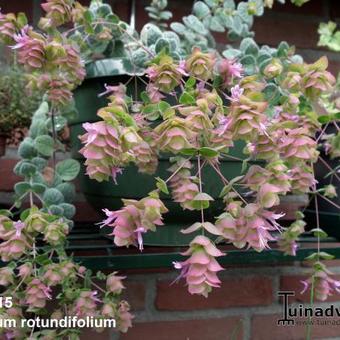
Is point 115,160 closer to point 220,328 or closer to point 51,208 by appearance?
point 51,208

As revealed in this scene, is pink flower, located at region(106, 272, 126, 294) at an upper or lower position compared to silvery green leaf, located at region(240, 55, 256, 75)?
lower

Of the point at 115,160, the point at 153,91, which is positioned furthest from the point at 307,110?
the point at 115,160

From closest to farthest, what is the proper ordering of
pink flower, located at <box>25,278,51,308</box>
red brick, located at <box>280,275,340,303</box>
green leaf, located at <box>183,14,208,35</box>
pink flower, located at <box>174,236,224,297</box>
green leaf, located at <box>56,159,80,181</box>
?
1. pink flower, located at <box>174,236,224,297</box>
2. pink flower, located at <box>25,278,51,308</box>
3. green leaf, located at <box>56,159,80,181</box>
4. green leaf, located at <box>183,14,208,35</box>
5. red brick, located at <box>280,275,340,303</box>

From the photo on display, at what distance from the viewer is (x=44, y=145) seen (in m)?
0.66

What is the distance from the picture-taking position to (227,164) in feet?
2.24

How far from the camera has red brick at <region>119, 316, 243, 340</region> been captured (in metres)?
0.91

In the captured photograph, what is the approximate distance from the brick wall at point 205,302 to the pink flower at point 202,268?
0.49 m

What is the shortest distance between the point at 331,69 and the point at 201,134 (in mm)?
789

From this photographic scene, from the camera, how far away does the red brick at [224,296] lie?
3.07ft

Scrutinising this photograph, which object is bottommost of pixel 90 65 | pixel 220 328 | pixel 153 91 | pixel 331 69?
pixel 220 328

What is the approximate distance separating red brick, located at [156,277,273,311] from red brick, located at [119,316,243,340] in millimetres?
28

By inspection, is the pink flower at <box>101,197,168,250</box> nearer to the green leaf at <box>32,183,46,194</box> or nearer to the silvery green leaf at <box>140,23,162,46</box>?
the green leaf at <box>32,183,46,194</box>

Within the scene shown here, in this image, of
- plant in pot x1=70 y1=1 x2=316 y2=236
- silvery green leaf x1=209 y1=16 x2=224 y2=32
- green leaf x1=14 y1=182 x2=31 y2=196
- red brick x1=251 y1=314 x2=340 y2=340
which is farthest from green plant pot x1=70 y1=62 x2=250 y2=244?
red brick x1=251 y1=314 x2=340 y2=340

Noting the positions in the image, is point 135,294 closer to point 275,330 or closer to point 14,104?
point 275,330
